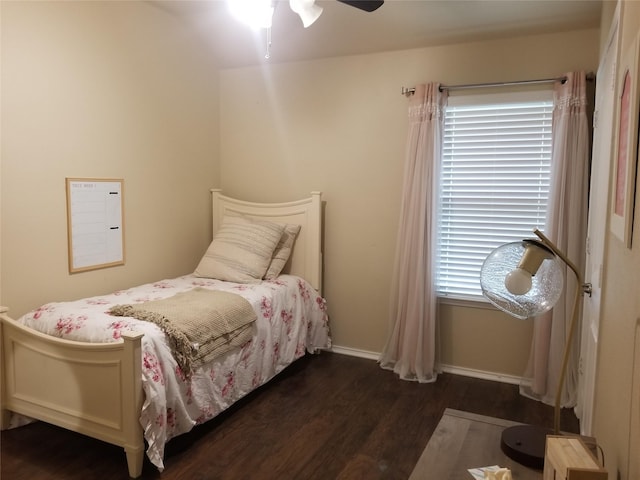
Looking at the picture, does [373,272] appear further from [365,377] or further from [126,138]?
[126,138]

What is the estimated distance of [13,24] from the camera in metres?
2.62

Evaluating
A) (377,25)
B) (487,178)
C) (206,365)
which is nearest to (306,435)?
(206,365)

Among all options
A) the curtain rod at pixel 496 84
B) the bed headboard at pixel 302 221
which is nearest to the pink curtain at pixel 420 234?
the curtain rod at pixel 496 84

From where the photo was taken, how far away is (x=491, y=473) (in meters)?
1.20

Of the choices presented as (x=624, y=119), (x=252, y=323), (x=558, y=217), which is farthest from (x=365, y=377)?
(x=624, y=119)

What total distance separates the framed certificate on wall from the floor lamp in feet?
8.27

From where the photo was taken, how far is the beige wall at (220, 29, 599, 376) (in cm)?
346

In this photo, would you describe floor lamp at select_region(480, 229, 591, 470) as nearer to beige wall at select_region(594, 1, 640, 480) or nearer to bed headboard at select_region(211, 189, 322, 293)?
beige wall at select_region(594, 1, 640, 480)

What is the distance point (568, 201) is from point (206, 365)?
240cm

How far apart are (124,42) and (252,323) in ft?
6.83

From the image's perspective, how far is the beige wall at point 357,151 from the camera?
3457 mm

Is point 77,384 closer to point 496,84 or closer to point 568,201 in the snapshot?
point 568,201

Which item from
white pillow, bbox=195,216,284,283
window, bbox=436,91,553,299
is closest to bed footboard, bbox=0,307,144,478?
white pillow, bbox=195,216,284,283

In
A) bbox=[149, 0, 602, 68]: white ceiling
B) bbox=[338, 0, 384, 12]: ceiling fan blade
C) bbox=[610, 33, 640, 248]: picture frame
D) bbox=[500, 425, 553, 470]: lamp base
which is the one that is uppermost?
bbox=[149, 0, 602, 68]: white ceiling
